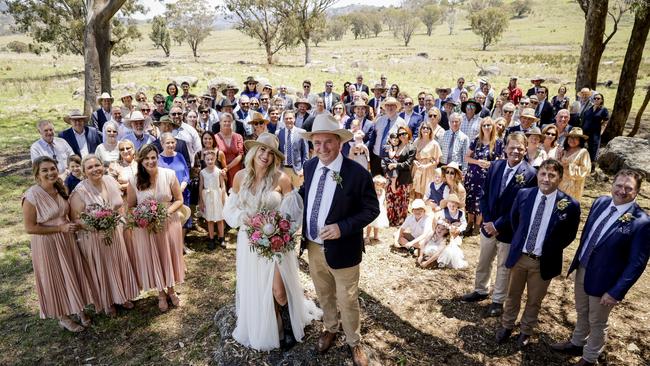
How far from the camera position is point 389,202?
27.9 ft

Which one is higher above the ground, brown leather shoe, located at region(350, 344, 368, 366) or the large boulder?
the large boulder

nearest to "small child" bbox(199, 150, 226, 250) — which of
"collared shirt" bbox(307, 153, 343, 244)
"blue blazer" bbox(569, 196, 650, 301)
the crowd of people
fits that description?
the crowd of people

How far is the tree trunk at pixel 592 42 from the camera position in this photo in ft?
37.4

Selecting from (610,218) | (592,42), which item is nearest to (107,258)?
(610,218)

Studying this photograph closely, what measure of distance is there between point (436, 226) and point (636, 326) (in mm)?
2993

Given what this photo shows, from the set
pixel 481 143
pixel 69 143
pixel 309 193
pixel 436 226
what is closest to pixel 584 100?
pixel 481 143

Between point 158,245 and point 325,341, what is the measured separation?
273cm

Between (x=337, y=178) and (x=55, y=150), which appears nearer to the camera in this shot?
(x=337, y=178)

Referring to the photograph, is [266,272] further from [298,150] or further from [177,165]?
[298,150]

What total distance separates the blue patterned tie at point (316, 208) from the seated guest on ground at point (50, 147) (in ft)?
18.2

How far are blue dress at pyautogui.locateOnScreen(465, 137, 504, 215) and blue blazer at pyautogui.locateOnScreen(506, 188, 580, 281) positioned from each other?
124 inches

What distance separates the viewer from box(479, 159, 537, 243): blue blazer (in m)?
5.02

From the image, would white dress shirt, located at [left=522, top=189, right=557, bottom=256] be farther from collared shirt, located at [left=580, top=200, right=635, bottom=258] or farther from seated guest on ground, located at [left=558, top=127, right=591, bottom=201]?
seated guest on ground, located at [left=558, top=127, right=591, bottom=201]

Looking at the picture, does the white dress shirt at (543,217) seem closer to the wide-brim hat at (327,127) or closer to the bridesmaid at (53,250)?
the wide-brim hat at (327,127)
